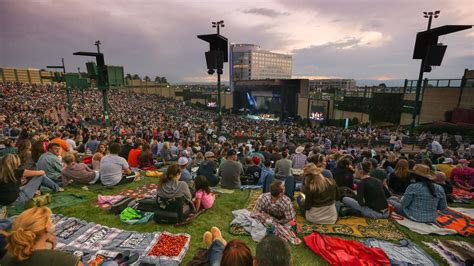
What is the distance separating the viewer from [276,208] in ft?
13.0

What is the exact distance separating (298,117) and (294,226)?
3976 centimetres

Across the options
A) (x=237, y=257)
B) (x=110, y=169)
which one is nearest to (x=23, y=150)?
(x=110, y=169)

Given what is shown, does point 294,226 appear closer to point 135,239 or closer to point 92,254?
point 135,239

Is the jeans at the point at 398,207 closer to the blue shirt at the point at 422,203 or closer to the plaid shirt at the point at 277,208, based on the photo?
the blue shirt at the point at 422,203

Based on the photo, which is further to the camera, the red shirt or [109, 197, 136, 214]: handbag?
the red shirt

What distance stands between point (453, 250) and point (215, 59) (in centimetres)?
1116

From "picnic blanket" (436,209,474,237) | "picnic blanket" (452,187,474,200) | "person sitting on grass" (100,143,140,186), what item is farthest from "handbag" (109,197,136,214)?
"picnic blanket" (452,187,474,200)

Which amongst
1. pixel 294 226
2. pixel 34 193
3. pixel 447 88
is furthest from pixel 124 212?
pixel 447 88

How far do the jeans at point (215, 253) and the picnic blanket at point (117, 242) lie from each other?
3.10ft

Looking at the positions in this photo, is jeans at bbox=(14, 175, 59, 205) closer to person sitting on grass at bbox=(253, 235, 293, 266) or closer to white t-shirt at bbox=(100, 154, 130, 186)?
white t-shirt at bbox=(100, 154, 130, 186)

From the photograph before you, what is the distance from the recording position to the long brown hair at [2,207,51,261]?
1850 mm

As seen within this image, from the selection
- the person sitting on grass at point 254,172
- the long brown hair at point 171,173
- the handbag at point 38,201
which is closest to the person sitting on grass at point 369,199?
the person sitting on grass at point 254,172

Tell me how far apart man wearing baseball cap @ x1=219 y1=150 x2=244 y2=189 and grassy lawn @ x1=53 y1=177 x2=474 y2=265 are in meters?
0.54

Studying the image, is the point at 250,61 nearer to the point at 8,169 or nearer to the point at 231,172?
the point at 231,172
